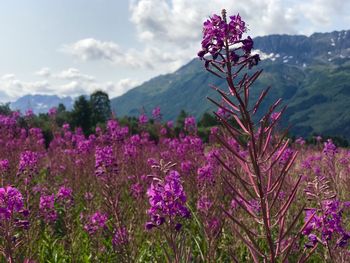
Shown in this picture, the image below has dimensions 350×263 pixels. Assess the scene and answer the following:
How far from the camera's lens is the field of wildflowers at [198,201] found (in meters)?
2.46

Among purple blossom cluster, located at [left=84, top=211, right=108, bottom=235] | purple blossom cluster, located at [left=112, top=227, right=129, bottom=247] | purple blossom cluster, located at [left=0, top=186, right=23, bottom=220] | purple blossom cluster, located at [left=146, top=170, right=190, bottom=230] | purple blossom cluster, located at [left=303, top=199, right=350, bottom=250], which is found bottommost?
purple blossom cluster, located at [left=84, top=211, right=108, bottom=235]

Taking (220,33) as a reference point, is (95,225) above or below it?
below

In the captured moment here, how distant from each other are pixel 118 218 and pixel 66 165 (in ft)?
24.5

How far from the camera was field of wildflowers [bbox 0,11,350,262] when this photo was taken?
8.05ft

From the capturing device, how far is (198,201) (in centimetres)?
675

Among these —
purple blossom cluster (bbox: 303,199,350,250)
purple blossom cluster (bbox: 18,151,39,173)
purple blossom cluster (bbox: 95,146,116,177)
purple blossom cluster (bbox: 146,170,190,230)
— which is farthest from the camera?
purple blossom cluster (bbox: 18,151,39,173)

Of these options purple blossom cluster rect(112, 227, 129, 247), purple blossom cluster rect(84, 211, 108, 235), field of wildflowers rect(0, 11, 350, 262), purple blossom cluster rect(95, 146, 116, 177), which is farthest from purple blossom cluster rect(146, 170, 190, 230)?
purple blossom cluster rect(84, 211, 108, 235)

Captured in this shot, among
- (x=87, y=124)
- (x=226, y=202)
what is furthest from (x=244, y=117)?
(x=87, y=124)

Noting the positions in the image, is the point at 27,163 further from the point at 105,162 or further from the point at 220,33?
the point at 220,33

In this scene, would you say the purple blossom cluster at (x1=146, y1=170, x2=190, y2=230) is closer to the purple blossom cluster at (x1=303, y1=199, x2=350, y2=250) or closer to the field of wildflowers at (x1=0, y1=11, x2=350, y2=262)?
the field of wildflowers at (x1=0, y1=11, x2=350, y2=262)

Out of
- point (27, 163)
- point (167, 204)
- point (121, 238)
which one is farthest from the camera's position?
point (27, 163)

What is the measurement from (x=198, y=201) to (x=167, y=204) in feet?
11.5

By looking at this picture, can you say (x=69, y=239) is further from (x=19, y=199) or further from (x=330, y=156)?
(x=330, y=156)

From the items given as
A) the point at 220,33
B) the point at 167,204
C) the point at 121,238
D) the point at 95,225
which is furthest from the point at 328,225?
the point at 95,225
